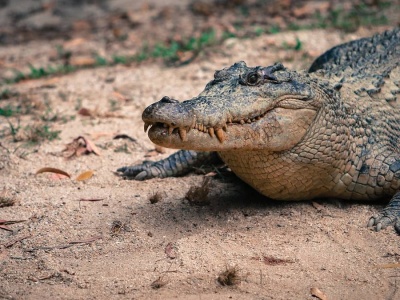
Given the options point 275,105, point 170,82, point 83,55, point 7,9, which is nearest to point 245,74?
point 275,105

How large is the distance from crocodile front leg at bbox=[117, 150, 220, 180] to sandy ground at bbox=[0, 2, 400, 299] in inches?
3.9

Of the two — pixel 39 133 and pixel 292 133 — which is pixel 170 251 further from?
pixel 39 133

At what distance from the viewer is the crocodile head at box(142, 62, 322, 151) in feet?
11.4

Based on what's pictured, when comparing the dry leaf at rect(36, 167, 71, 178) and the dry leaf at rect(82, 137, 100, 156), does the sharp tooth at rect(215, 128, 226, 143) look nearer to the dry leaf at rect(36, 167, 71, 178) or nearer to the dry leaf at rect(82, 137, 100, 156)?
the dry leaf at rect(36, 167, 71, 178)

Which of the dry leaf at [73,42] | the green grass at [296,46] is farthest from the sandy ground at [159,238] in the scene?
the dry leaf at [73,42]

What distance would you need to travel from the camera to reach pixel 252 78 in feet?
12.9

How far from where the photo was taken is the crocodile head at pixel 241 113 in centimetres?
348

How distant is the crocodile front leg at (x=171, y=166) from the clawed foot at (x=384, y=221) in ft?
5.02

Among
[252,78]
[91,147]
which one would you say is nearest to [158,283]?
[252,78]

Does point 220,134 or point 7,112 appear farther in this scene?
point 7,112

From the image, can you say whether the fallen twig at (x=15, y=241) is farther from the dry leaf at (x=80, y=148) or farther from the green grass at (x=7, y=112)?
the green grass at (x=7, y=112)

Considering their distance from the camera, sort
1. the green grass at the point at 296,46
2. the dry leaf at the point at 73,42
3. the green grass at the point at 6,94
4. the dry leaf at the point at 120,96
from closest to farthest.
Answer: the dry leaf at the point at 120,96, the green grass at the point at 6,94, the green grass at the point at 296,46, the dry leaf at the point at 73,42

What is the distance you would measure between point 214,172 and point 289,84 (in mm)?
1200

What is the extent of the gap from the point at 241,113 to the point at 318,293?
117 cm
